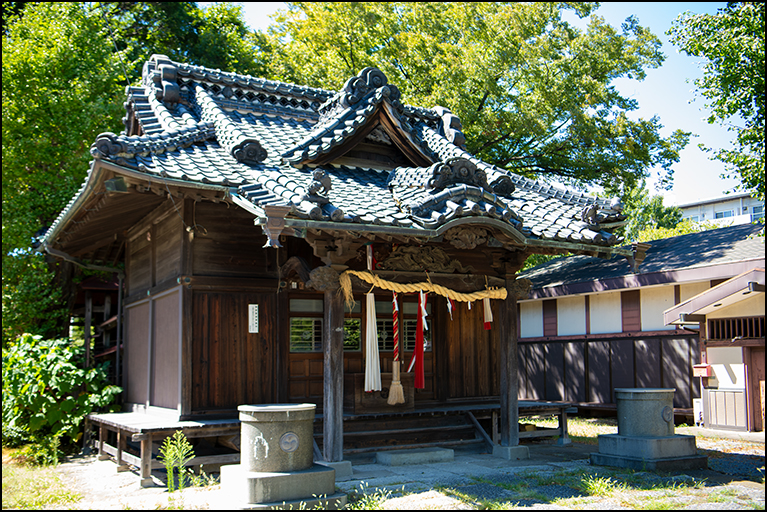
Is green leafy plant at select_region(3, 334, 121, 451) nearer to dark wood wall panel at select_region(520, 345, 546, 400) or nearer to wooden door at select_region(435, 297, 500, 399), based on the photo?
wooden door at select_region(435, 297, 500, 399)

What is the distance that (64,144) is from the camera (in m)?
14.8

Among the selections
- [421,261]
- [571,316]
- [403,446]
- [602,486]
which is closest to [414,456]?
[403,446]

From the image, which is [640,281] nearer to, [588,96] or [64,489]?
[588,96]

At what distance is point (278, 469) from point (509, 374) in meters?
5.01

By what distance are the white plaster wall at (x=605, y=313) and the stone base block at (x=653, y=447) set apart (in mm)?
8025

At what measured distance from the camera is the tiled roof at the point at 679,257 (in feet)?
50.6

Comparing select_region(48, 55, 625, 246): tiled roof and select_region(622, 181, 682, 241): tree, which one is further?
select_region(622, 181, 682, 241): tree

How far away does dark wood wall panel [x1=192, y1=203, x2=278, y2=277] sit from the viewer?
10242mm

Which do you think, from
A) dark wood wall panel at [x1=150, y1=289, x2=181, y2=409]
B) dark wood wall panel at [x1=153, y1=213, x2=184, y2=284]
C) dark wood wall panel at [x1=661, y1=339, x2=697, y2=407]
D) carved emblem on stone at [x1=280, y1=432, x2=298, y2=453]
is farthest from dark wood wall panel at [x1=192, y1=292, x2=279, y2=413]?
dark wood wall panel at [x1=661, y1=339, x2=697, y2=407]

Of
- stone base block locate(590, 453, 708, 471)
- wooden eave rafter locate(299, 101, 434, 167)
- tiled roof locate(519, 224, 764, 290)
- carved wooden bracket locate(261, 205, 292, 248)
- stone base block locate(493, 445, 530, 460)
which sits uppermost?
wooden eave rafter locate(299, 101, 434, 167)

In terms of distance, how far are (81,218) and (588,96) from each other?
15.5 m

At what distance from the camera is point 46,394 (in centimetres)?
1179

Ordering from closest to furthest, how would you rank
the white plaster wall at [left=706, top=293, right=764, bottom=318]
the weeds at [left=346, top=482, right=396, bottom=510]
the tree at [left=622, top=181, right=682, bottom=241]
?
1. the weeds at [left=346, top=482, right=396, bottom=510]
2. the white plaster wall at [left=706, top=293, right=764, bottom=318]
3. the tree at [left=622, top=181, right=682, bottom=241]

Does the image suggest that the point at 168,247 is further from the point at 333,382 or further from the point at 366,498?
the point at 366,498
